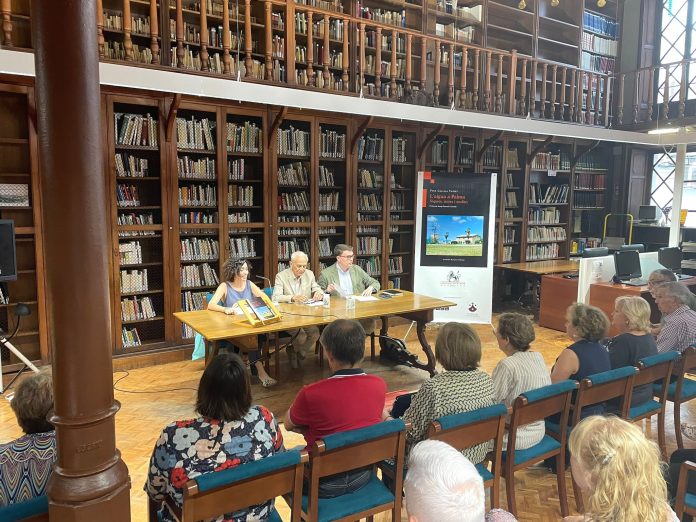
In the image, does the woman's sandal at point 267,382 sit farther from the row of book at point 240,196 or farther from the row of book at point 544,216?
the row of book at point 544,216

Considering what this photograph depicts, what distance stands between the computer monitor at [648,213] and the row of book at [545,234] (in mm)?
1289

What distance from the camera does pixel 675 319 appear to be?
3824 millimetres

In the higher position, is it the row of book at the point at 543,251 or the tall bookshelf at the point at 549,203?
the tall bookshelf at the point at 549,203

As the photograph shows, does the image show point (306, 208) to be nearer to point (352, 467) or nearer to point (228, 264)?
point (228, 264)

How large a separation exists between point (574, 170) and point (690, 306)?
5.39 m

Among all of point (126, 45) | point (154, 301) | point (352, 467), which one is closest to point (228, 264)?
point (154, 301)

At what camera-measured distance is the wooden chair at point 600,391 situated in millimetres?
2670

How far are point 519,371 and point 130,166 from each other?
14.3 ft

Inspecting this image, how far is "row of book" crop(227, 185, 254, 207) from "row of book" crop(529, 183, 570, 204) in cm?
478

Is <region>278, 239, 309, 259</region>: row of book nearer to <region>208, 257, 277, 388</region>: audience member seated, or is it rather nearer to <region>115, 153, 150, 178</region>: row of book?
<region>208, 257, 277, 388</region>: audience member seated

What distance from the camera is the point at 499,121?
6.59 meters

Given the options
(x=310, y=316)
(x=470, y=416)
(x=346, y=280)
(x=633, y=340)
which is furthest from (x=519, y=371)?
(x=346, y=280)

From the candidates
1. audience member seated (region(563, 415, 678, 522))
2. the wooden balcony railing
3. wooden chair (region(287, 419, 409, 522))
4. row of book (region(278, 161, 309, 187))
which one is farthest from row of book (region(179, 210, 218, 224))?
audience member seated (region(563, 415, 678, 522))

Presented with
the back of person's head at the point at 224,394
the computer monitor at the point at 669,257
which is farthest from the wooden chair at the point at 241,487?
the computer monitor at the point at 669,257
